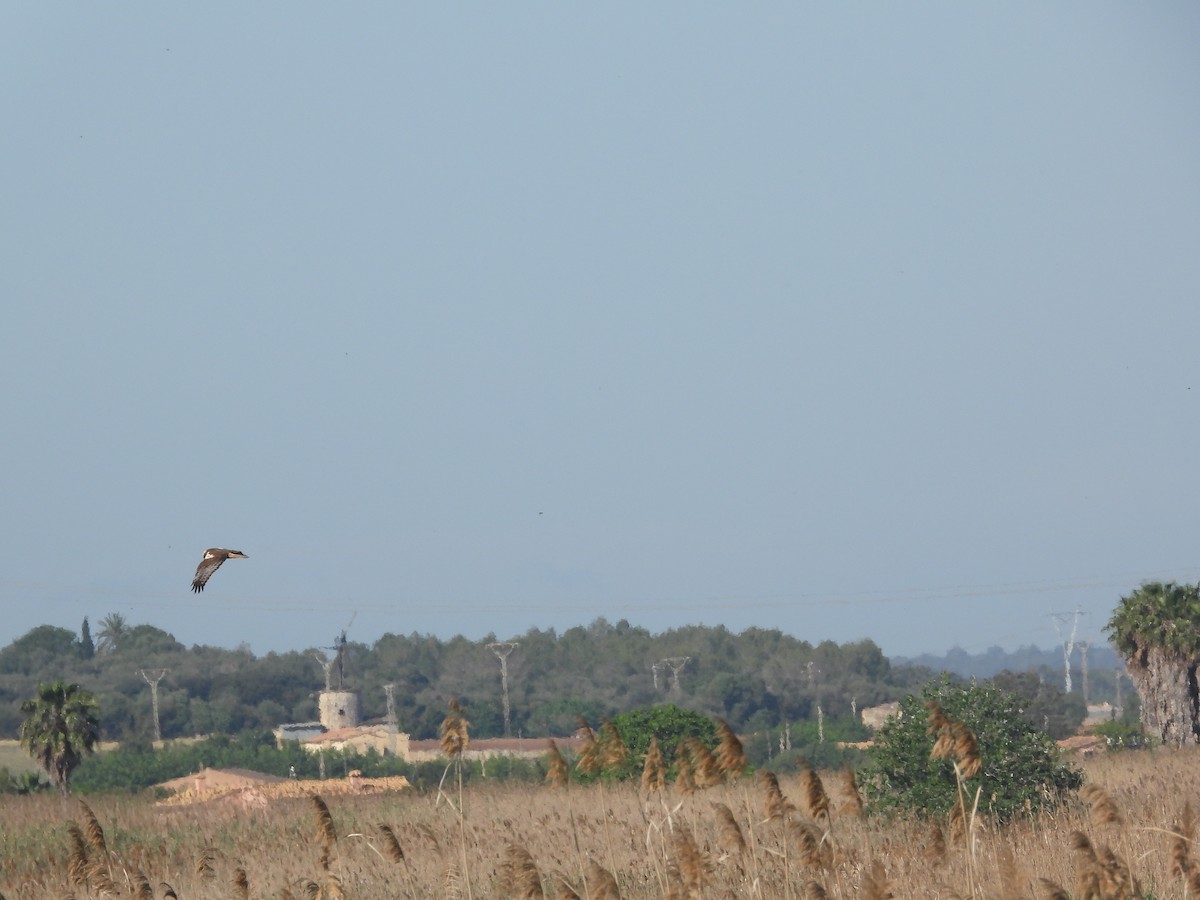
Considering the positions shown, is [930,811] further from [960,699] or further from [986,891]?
[986,891]

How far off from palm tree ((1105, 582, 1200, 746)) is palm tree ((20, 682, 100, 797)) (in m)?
37.2

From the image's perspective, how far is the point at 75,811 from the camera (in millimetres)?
33625

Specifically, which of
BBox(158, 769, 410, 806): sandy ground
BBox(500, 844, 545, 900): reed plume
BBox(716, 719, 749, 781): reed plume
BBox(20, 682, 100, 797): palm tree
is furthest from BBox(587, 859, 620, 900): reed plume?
BBox(20, 682, 100, 797): palm tree

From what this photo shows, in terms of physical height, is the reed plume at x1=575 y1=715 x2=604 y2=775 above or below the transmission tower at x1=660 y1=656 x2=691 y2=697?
above

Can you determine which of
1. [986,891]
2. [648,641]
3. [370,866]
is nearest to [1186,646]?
[370,866]

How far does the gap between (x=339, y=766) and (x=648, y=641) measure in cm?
10071

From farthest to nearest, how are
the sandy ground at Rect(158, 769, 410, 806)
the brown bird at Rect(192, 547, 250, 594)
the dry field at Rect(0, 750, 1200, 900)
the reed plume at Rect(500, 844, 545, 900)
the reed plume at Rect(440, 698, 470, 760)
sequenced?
1. the sandy ground at Rect(158, 769, 410, 806)
2. the brown bird at Rect(192, 547, 250, 594)
3. the reed plume at Rect(440, 698, 470, 760)
4. the dry field at Rect(0, 750, 1200, 900)
5. the reed plume at Rect(500, 844, 545, 900)

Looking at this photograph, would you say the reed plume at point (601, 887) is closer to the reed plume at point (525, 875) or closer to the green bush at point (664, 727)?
the reed plume at point (525, 875)

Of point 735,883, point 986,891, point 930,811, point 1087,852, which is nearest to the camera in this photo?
point 1087,852

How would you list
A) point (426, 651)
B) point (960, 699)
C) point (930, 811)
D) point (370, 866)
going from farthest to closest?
point (426, 651) → point (960, 699) → point (930, 811) → point (370, 866)

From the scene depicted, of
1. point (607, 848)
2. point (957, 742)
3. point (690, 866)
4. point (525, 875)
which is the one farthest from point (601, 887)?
point (607, 848)

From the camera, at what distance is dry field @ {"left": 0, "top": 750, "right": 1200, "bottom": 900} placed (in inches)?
366

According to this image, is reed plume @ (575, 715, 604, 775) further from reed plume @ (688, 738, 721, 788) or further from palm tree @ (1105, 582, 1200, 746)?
palm tree @ (1105, 582, 1200, 746)

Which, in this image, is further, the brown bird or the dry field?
the brown bird
